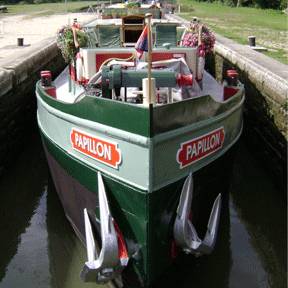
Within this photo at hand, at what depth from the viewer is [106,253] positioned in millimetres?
4645

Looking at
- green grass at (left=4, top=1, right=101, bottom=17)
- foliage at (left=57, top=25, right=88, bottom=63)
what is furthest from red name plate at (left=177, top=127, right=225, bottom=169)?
green grass at (left=4, top=1, right=101, bottom=17)

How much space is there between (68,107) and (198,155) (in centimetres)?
155

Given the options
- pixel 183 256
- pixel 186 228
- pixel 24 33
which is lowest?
pixel 183 256

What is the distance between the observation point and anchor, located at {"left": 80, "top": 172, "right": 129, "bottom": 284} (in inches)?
184

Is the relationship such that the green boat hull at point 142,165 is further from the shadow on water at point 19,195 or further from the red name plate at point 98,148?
the shadow on water at point 19,195

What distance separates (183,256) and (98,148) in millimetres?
1639

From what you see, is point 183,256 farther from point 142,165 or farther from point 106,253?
point 142,165

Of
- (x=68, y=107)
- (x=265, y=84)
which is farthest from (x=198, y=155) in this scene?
(x=265, y=84)

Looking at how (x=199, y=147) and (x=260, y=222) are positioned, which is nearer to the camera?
(x=199, y=147)

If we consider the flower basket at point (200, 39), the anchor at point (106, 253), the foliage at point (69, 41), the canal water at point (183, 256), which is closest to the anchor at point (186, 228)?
the canal water at point (183, 256)

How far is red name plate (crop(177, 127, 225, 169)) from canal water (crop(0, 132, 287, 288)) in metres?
1.26

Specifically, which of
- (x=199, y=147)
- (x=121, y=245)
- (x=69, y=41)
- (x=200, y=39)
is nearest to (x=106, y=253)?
(x=121, y=245)

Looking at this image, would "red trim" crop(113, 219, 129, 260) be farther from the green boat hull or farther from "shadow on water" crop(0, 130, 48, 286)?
"shadow on water" crop(0, 130, 48, 286)

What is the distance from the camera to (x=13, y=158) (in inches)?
350
